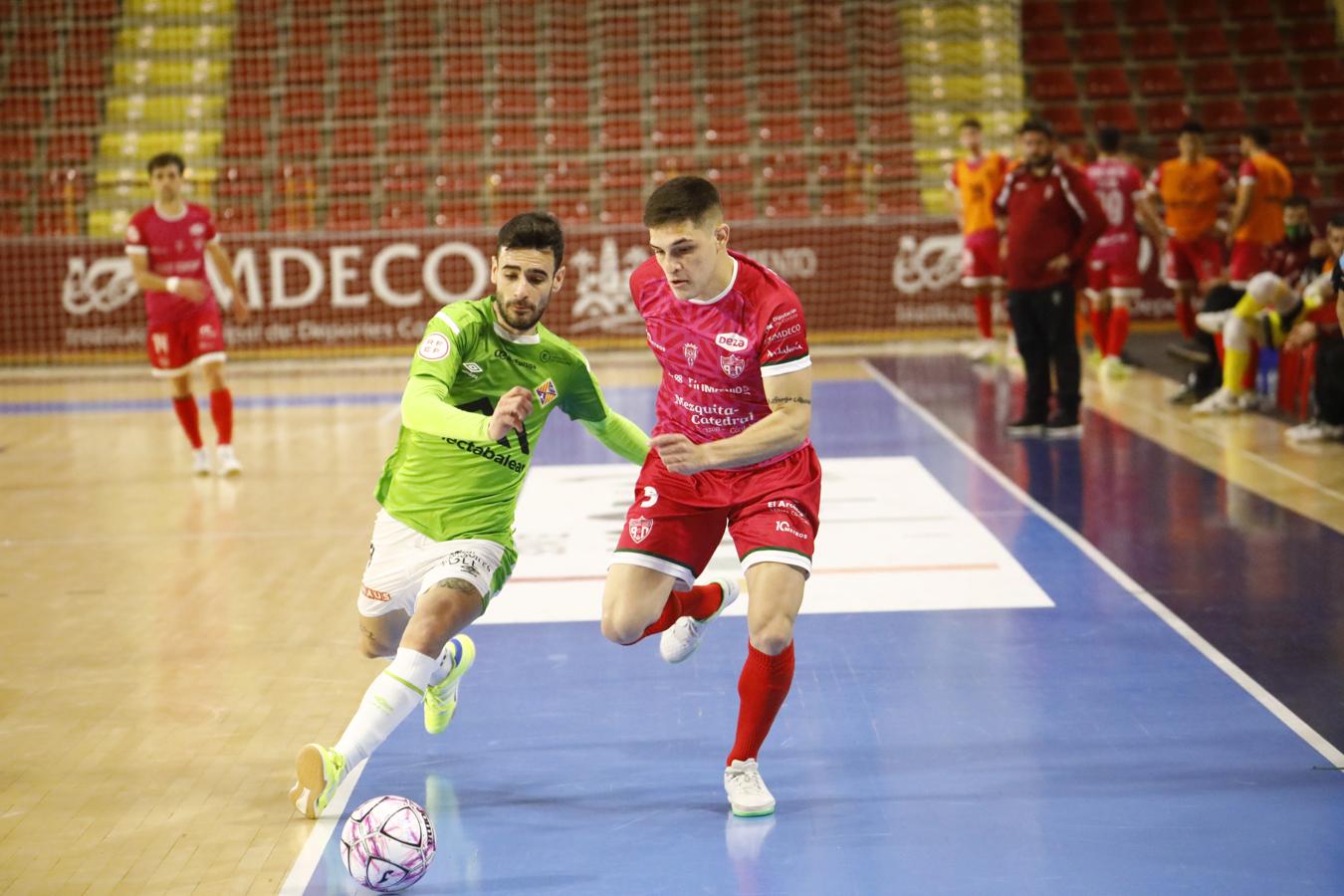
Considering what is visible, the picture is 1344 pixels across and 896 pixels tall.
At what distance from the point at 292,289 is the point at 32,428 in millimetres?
4976

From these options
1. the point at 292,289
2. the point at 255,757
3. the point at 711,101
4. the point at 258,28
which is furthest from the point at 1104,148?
the point at 258,28

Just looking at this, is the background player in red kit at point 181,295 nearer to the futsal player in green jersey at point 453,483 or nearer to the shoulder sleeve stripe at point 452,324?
the futsal player in green jersey at point 453,483

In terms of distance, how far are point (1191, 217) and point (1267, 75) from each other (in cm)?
827

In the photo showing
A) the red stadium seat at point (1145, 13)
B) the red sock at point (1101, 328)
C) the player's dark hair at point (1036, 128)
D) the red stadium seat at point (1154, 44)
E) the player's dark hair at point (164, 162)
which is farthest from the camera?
the red stadium seat at point (1145, 13)

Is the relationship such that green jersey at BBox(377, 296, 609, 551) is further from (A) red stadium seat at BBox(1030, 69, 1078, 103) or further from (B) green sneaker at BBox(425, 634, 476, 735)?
(A) red stadium seat at BBox(1030, 69, 1078, 103)

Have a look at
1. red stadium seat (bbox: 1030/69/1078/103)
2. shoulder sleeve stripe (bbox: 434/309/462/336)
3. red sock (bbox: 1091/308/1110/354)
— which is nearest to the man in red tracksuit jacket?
red sock (bbox: 1091/308/1110/354)

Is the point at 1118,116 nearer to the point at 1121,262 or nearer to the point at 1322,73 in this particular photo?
the point at 1322,73

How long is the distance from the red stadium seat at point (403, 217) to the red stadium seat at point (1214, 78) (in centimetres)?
1063

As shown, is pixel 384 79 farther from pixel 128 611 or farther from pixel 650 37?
pixel 128 611

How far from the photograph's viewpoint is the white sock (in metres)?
4.36

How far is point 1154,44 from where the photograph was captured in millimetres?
21703

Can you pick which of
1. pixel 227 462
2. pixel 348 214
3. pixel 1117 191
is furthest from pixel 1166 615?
pixel 348 214

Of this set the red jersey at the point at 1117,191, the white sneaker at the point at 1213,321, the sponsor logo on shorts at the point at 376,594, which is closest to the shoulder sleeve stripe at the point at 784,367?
the sponsor logo on shorts at the point at 376,594

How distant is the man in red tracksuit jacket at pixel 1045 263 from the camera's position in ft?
35.4
